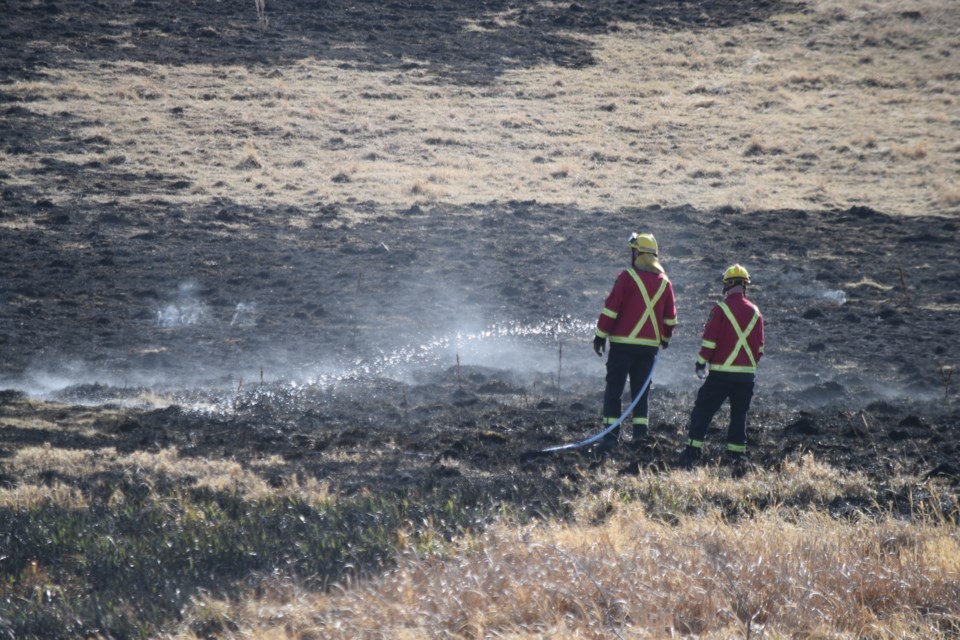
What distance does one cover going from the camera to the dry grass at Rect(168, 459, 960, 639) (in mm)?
5207

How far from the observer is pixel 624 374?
941 cm

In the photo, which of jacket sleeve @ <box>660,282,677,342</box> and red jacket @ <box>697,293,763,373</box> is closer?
red jacket @ <box>697,293,763,373</box>

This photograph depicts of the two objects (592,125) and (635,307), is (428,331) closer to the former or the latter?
(635,307)

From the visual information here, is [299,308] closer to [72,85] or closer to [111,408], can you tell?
[111,408]

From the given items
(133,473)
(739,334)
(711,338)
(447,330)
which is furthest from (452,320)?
(133,473)

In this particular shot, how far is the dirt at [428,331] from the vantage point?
9.41m

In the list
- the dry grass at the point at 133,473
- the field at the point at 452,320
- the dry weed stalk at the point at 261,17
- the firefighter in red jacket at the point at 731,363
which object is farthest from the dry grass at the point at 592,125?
the dry grass at the point at 133,473

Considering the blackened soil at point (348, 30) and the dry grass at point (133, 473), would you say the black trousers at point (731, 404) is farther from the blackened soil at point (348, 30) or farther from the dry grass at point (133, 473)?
the blackened soil at point (348, 30)

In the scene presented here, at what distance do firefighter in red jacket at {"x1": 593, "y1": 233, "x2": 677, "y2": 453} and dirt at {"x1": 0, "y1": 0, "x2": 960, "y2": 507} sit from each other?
21.4 inches

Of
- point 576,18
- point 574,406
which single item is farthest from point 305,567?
point 576,18

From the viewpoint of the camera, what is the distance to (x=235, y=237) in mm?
18078

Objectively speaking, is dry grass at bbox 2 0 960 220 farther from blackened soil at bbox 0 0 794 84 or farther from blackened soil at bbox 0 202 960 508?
blackened soil at bbox 0 202 960 508

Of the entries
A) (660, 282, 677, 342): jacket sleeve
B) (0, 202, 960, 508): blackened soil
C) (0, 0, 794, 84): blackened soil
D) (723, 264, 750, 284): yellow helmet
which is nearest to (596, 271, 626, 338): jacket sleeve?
(660, 282, 677, 342): jacket sleeve

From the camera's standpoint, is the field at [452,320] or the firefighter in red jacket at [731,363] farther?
the firefighter in red jacket at [731,363]
